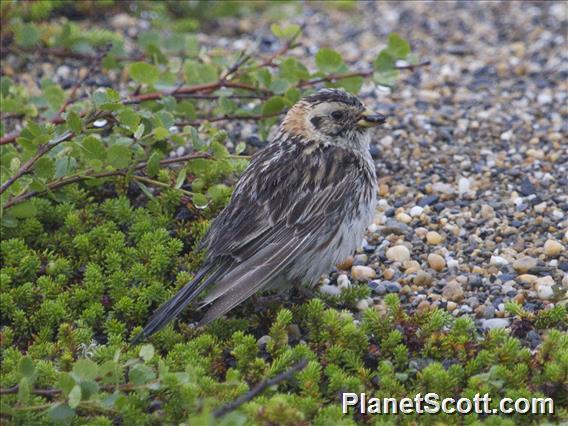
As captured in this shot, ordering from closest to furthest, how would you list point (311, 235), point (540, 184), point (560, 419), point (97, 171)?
point (560, 419) < point (311, 235) < point (97, 171) < point (540, 184)

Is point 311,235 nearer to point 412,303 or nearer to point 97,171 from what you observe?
point 412,303

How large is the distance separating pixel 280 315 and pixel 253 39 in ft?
15.5

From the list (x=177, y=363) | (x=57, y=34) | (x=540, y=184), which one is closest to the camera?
(x=177, y=363)

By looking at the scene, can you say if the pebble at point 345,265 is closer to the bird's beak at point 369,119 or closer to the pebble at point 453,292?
the pebble at point 453,292

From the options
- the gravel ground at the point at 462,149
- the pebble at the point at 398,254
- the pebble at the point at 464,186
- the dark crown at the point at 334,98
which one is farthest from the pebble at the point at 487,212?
the dark crown at the point at 334,98

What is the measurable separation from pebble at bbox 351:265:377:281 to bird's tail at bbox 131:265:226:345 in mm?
944

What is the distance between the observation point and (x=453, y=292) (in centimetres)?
532

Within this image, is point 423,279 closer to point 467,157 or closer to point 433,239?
point 433,239

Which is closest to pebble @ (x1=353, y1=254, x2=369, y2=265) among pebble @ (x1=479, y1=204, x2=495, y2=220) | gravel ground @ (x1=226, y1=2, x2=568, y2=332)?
gravel ground @ (x1=226, y1=2, x2=568, y2=332)

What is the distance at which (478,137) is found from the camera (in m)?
7.05

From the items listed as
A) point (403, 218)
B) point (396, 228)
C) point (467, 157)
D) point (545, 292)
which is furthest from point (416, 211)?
point (545, 292)

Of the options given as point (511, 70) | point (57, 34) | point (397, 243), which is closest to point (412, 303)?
point (397, 243)

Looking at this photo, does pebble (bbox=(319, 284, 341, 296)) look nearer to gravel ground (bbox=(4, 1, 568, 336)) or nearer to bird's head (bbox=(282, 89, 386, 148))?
gravel ground (bbox=(4, 1, 568, 336))

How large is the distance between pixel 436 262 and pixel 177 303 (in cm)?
163
